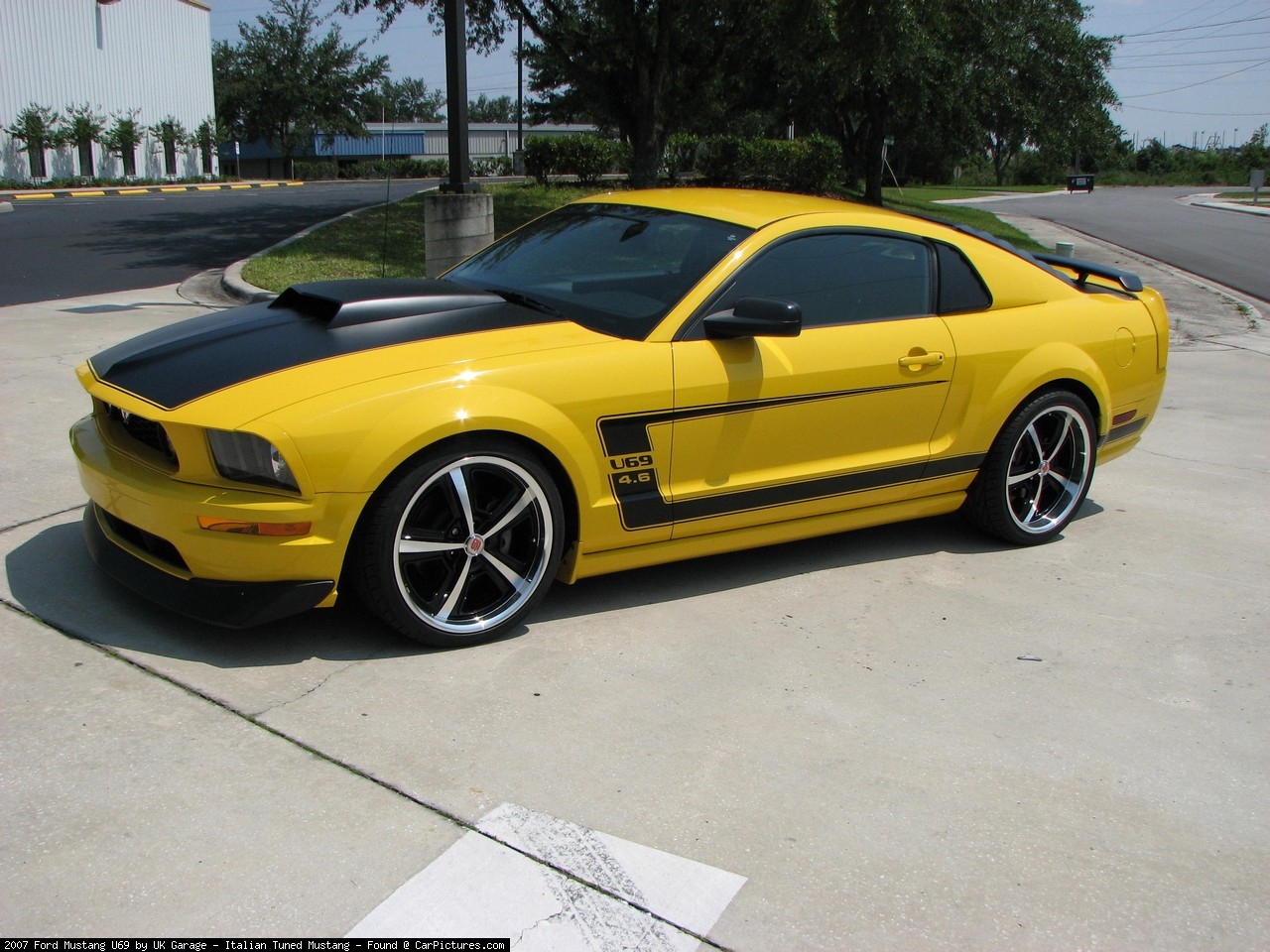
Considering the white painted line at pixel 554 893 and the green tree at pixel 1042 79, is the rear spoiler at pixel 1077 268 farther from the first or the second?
the green tree at pixel 1042 79

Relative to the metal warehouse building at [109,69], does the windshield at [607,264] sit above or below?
below

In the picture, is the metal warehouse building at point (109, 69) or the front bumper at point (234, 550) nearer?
the front bumper at point (234, 550)

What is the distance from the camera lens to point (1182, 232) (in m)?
27.7

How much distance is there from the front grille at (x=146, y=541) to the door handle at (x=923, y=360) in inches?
106

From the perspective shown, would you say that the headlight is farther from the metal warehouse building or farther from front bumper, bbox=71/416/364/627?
the metal warehouse building

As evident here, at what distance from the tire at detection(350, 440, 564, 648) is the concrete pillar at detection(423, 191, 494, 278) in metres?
6.61

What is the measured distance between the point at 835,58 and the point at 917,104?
13761 mm

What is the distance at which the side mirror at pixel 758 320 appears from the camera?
3.94m

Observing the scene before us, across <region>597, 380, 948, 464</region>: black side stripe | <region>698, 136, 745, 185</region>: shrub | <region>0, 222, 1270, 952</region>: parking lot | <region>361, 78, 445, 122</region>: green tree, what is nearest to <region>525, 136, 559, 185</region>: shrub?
<region>698, 136, 745, 185</region>: shrub

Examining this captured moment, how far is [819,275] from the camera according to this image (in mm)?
4426

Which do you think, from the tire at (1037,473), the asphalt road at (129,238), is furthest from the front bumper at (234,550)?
the asphalt road at (129,238)

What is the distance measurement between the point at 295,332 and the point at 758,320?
1.56 meters

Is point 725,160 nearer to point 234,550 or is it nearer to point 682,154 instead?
point 682,154

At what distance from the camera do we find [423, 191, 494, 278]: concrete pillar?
10070mm
